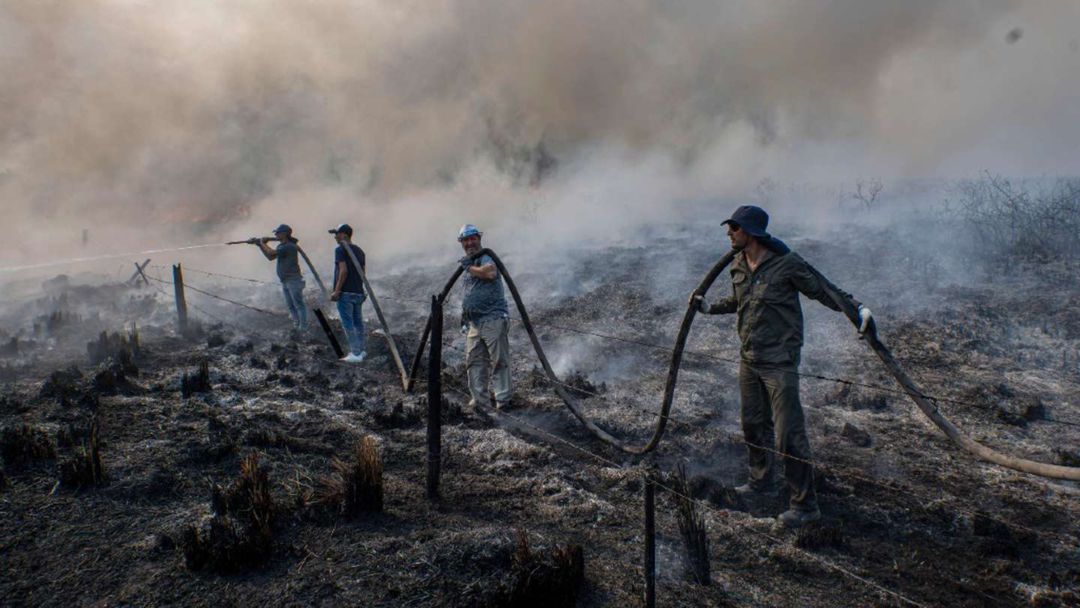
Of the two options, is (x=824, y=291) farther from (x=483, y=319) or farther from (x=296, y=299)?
(x=296, y=299)

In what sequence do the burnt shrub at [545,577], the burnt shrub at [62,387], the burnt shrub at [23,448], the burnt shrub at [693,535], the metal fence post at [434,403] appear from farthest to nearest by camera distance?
the burnt shrub at [62,387], the burnt shrub at [23,448], the metal fence post at [434,403], the burnt shrub at [693,535], the burnt shrub at [545,577]

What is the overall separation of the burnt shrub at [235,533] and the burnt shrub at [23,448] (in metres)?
2.09

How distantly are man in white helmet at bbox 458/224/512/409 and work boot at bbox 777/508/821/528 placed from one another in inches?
127

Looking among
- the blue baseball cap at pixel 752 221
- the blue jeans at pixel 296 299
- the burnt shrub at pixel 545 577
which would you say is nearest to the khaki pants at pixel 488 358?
the blue baseball cap at pixel 752 221

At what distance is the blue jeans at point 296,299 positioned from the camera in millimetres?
10156

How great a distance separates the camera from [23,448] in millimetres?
5156

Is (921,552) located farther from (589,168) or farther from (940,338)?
(589,168)

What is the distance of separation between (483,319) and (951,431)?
4.29 meters

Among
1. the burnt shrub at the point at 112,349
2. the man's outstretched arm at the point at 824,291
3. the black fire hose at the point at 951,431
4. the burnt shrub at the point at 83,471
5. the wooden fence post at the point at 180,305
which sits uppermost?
the wooden fence post at the point at 180,305

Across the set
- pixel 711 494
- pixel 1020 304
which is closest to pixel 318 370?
pixel 711 494

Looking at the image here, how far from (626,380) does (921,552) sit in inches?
175

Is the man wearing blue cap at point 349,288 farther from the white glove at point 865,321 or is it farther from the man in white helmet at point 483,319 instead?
the white glove at point 865,321

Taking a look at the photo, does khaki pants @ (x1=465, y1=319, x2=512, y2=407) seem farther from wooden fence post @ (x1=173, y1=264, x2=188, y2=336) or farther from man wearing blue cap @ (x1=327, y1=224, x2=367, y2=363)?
wooden fence post @ (x1=173, y1=264, x2=188, y2=336)

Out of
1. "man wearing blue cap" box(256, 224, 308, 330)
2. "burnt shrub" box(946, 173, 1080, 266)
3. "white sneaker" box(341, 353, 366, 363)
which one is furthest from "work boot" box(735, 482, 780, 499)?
"burnt shrub" box(946, 173, 1080, 266)
